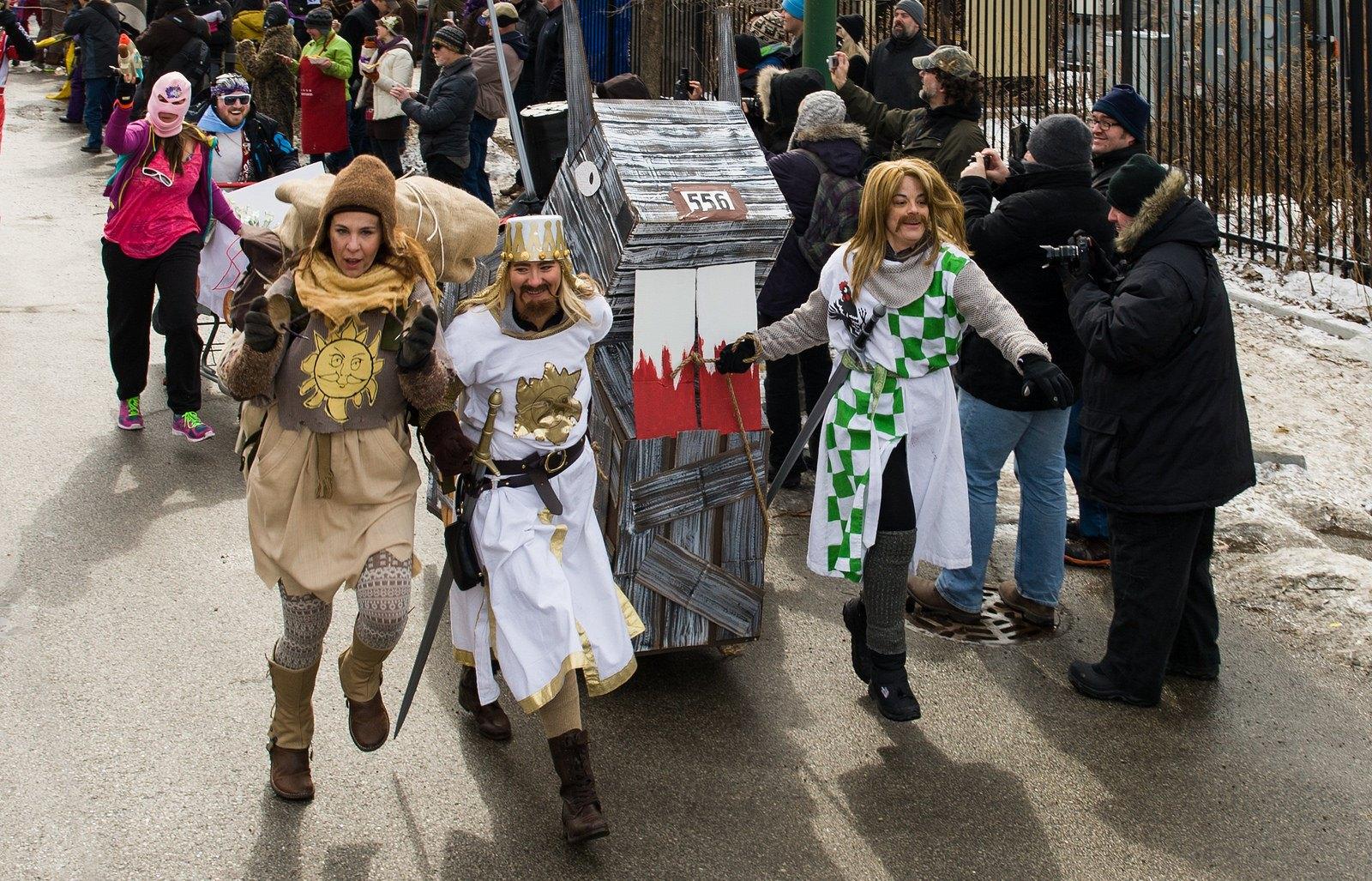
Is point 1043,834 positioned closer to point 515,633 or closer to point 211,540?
point 515,633

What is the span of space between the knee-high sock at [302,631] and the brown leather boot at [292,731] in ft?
0.09

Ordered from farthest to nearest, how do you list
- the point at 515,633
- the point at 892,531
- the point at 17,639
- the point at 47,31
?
the point at 47,31 < the point at 17,639 < the point at 892,531 < the point at 515,633

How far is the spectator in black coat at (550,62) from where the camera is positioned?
37.7 feet

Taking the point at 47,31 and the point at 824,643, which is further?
the point at 47,31

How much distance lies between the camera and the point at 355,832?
3.87 meters

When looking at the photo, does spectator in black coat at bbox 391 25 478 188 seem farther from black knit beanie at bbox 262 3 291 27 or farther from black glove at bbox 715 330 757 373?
black glove at bbox 715 330 757 373

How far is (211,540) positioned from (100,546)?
1.44ft

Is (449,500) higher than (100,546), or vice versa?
(449,500)

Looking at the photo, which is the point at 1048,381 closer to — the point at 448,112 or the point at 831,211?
the point at 831,211

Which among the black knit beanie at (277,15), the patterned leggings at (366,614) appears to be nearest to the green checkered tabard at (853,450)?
the patterned leggings at (366,614)

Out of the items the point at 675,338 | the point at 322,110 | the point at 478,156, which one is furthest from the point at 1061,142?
the point at 322,110

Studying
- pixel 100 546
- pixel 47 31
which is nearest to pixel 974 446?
pixel 100 546

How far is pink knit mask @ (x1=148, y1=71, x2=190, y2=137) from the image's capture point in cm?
673

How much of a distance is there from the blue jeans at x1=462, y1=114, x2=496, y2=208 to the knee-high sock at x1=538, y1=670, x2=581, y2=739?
8006 mm
